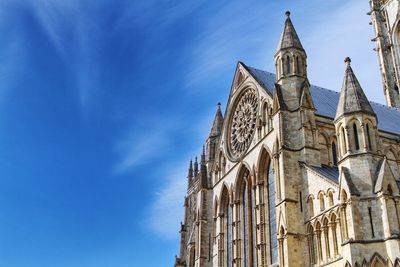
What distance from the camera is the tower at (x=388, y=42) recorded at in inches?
2352

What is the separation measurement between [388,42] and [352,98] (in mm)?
39947

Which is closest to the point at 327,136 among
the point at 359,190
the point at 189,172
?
the point at 359,190

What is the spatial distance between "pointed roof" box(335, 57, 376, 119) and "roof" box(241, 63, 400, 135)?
5986 mm

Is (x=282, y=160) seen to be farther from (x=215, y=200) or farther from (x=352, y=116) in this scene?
(x=215, y=200)

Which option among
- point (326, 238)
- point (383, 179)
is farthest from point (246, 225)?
point (383, 179)

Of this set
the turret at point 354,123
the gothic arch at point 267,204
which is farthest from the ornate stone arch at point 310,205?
the turret at point 354,123

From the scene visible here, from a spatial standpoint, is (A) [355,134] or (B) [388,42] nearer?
(A) [355,134]

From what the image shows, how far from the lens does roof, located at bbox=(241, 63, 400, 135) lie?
35469mm

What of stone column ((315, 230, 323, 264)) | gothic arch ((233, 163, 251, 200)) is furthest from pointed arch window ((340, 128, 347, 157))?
gothic arch ((233, 163, 251, 200))

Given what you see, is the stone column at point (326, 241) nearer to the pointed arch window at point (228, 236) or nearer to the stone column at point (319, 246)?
the stone column at point (319, 246)

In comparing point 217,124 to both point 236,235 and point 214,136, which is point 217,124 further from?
point 236,235

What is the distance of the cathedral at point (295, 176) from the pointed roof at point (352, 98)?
52 millimetres

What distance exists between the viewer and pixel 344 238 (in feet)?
76.3

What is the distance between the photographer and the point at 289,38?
111 feet
